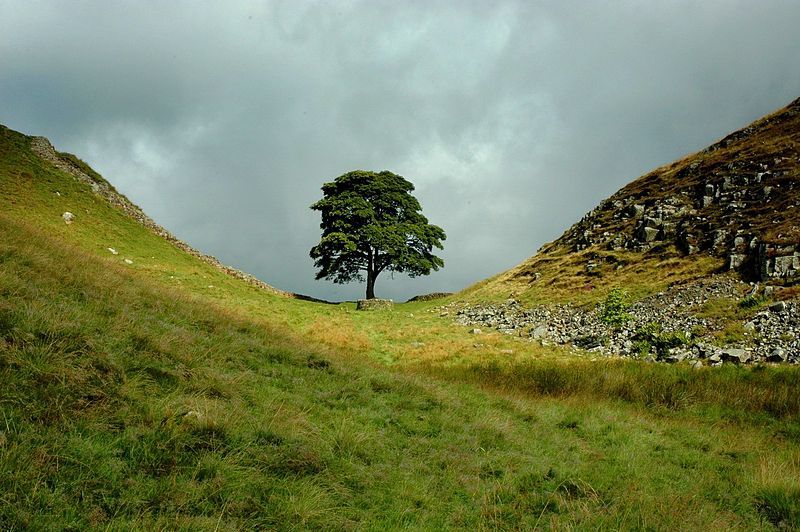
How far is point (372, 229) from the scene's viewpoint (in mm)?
42656

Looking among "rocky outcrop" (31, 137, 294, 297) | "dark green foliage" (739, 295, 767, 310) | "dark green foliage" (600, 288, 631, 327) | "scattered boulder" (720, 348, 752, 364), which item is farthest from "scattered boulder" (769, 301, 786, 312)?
"rocky outcrop" (31, 137, 294, 297)

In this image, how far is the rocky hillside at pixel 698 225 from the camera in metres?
25.3

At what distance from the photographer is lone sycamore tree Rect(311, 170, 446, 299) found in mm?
43281

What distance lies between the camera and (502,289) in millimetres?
39500

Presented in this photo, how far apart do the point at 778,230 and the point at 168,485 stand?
108 feet

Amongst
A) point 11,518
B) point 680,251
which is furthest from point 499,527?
point 680,251

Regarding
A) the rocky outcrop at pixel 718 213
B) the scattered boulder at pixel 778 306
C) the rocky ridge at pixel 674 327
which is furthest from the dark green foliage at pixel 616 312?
the rocky outcrop at pixel 718 213

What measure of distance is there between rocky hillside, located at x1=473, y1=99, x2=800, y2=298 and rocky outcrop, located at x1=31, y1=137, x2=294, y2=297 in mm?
24634

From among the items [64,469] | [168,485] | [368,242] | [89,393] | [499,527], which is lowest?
[499,527]

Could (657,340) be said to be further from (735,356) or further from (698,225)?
(698,225)

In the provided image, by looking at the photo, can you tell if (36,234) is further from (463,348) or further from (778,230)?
(778,230)

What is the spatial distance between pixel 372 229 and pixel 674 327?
2876 cm

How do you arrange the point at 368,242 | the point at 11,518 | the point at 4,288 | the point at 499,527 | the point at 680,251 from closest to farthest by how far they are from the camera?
the point at 11,518
the point at 499,527
the point at 4,288
the point at 680,251
the point at 368,242

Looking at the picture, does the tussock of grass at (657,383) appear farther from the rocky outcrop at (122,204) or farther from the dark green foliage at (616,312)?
the rocky outcrop at (122,204)
